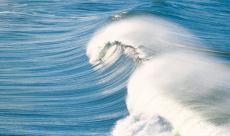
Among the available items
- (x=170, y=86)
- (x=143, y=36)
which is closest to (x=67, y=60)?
(x=143, y=36)

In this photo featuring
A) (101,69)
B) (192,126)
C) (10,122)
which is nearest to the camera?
(192,126)

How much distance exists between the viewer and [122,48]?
52.5 ft

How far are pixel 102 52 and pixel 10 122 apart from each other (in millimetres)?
5466

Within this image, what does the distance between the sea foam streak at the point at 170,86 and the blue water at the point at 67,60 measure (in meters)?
0.37

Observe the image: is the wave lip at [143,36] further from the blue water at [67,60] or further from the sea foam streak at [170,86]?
the blue water at [67,60]

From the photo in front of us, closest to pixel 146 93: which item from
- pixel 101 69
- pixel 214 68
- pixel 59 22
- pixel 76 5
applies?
pixel 214 68

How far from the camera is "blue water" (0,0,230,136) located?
11.5 meters

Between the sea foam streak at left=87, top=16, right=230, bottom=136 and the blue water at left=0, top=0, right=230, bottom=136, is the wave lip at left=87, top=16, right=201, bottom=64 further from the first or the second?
the blue water at left=0, top=0, right=230, bottom=136

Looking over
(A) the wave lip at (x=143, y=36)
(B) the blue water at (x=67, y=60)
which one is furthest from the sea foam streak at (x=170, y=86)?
(B) the blue water at (x=67, y=60)

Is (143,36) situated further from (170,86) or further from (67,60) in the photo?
(170,86)

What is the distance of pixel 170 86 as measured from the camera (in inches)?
477

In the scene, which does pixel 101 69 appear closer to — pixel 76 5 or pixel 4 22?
pixel 4 22

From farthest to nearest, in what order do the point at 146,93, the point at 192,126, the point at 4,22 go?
the point at 4,22 < the point at 146,93 < the point at 192,126

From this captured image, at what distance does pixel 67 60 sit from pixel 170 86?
454cm
